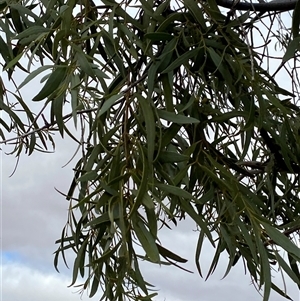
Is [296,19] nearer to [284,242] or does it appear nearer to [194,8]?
[194,8]

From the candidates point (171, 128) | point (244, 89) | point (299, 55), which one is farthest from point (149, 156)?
point (299, 55)

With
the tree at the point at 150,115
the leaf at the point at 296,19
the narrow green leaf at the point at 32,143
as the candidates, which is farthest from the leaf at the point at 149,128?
the narrow green leaf at the point at 32,143

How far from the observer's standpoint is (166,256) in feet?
1.21

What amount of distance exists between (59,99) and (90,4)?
165 millimetres

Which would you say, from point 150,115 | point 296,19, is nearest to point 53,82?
point 150,115

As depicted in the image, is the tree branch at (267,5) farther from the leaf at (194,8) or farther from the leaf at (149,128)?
the leaf at (149,128)

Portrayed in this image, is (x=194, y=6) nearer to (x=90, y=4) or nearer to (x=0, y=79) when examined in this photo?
(x=90, y=4)

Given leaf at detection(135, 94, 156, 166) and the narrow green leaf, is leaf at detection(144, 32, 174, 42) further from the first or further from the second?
the narrow green leaf

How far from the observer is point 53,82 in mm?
361

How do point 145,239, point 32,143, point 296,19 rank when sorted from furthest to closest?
point 32,143, point 296,19, point 145,239

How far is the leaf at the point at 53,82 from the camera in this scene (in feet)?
1.15

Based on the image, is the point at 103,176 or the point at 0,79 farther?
the point at 0,79

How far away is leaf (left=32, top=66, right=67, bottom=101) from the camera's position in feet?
1.15

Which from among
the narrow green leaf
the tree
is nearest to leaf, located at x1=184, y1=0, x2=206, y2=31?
the tree
